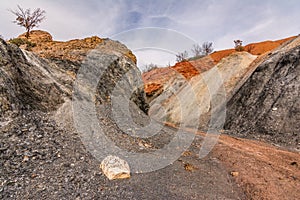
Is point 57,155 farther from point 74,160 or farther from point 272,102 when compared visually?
point 272,102

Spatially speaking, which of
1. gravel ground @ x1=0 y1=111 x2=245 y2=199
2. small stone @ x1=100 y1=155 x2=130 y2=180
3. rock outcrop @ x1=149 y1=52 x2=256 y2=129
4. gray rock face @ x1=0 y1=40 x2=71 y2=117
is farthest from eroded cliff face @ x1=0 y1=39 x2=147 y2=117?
rock outcrop @ x1=149 y1=52 x2=256 y2=129

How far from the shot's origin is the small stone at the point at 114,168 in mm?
3631

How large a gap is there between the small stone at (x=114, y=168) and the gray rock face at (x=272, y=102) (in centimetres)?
660

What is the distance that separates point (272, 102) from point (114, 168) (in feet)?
28.2

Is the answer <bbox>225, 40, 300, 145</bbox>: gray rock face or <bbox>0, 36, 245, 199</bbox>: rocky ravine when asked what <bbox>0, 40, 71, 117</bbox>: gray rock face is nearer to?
<bbox>0, 36, 245, 199</bbox>: rocky ravine

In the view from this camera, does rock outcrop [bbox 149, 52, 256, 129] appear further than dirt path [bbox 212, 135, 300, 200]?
Yes

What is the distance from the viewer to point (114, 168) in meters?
3.73

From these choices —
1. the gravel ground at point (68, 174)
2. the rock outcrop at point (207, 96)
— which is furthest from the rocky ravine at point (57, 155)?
the rock outcrop at point (207, 96)

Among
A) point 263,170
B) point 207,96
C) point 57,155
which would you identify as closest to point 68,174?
point 57,155

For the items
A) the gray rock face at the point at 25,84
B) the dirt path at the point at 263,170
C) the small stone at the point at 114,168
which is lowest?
the dirt path at the point at 263,170

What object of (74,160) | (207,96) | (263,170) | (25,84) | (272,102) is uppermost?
(25,84)

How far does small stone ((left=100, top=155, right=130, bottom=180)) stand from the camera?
3631mm

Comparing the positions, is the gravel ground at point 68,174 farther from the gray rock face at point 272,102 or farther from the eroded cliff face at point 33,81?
the gray rock face at point 272,102

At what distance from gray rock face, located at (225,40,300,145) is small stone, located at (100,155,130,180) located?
6.60m
